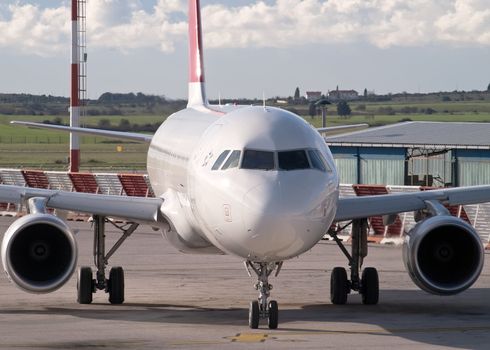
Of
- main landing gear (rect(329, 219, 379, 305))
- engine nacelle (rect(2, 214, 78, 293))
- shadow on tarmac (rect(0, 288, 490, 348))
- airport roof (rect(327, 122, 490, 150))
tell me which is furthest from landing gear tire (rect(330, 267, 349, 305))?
airport roof (rect(327, 122, 490, 150))

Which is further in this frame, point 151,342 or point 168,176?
point 168,176

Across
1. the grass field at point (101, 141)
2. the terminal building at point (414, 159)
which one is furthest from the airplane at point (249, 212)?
the grass field at point (101, 141)

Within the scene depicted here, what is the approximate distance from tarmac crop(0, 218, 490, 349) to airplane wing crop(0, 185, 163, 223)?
61.5 inches

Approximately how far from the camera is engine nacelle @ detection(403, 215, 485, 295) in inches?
790

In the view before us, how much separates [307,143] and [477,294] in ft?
23.5

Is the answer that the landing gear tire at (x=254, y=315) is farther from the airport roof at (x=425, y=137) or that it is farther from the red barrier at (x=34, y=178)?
the red barrier at (x=34, y=178)

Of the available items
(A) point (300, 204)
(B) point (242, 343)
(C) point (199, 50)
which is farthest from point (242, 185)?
(C) point (199, 50)

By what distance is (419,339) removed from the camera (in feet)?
57.4

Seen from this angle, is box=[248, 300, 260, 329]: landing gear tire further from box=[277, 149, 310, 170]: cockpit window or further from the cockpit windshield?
box=[277, 149, 310, 170]: cockpit window

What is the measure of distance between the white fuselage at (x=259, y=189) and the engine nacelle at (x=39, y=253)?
2.00 metres

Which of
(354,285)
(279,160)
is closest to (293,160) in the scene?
(279,160)

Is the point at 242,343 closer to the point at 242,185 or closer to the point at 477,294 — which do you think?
the point at 242,185

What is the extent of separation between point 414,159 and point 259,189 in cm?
3313

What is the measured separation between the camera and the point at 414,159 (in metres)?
49.1
